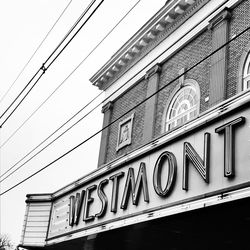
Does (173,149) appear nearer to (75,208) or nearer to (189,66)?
(75,208)

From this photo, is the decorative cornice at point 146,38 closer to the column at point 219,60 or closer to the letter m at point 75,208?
the column at point 219,60

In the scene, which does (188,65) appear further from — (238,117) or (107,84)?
(238,117)

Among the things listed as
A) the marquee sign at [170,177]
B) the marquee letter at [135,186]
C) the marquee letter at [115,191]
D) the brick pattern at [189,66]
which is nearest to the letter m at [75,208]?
the marquee sign at [170,177]

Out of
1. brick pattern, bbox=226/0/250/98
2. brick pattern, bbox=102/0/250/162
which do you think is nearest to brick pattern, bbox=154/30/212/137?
brick pattern, bbox=102/0/250/162

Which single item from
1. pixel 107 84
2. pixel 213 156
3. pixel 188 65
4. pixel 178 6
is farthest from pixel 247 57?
pixel 107 84

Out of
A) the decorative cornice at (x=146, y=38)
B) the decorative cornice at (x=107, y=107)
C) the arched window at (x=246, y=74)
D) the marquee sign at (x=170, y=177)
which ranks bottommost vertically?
the marquee sign at (x=170, y=177)

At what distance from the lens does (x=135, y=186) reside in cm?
1199

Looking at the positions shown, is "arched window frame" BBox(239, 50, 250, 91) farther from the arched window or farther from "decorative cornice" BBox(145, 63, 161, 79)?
"decorative cornice" BBox(145, 63, 161, 79)

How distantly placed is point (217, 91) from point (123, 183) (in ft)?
15.2

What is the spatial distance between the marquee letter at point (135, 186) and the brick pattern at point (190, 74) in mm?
2411

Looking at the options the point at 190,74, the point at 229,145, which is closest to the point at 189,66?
the point at 190,74

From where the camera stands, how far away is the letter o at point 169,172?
1070cm

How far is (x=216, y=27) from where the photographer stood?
16531 mm

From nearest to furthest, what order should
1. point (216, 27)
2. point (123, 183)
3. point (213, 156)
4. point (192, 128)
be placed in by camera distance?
1. point (213, 156)
2. point (192, 128)
3. point (123, 183)
4. point (216, 27)
